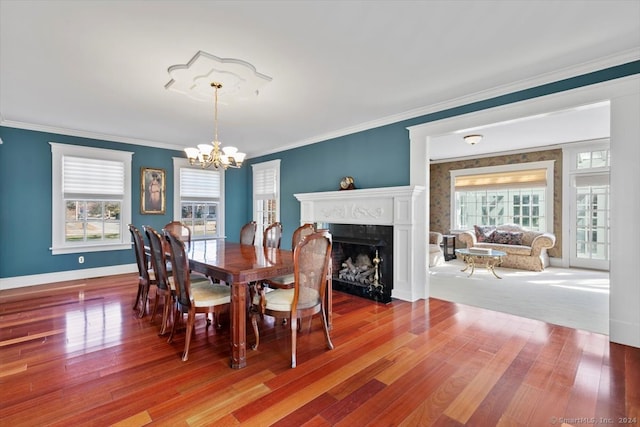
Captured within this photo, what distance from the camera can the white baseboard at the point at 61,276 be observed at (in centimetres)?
464

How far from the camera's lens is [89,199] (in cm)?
528

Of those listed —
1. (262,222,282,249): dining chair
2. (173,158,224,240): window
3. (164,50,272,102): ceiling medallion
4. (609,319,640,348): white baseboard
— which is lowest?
(609,319,640,348): white baseboard

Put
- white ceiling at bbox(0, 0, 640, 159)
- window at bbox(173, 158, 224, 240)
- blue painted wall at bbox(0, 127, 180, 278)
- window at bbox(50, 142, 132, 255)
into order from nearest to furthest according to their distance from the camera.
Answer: white ceiling at bbox(0, 0, 640, 159)
blue painted wall at bbox(0, 127, 180, 278)
window at bbox(50, 142, 132, 255)
window at bbox(173, 158, 224, 240)

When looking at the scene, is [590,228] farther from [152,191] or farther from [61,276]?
[61,276]

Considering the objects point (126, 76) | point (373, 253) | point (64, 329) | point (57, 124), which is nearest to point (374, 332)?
point (373, 253)

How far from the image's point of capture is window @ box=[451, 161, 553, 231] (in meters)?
6.68

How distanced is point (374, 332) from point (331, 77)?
2620 mm

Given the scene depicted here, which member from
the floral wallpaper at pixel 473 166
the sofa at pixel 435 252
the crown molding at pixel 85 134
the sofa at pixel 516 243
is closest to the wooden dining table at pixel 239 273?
the crown molding at pixel 85 134

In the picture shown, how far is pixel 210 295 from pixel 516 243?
6.62 m

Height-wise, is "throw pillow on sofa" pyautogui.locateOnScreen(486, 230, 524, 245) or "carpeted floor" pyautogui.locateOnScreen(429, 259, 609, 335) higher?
"throw pillow on sofa" pyautogui.locateOnScreen(486, 230, 524, 245)

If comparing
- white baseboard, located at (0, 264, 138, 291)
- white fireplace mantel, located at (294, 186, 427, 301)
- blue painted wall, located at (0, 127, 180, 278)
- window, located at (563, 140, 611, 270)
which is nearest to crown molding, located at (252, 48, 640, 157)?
white fireplace mantel, located at (294, 186, 427, 301)

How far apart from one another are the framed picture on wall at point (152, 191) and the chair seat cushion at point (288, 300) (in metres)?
4.44

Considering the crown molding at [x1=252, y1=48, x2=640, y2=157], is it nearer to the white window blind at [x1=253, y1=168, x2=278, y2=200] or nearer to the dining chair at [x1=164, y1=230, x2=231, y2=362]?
the white window blind at [x1=253, y1=168, x2=278, y2=200]

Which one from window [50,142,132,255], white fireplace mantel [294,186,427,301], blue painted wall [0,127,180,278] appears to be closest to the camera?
white fireplace mantel [294,186,427,301]
